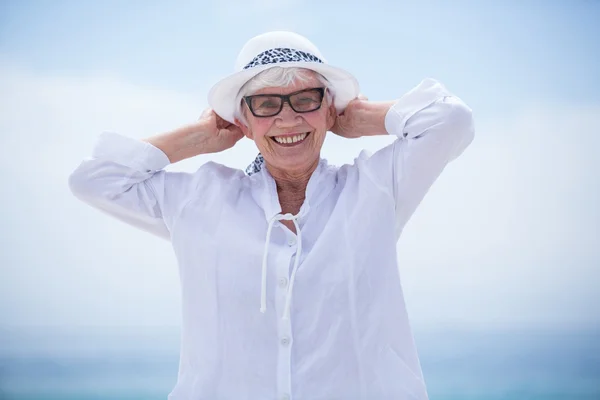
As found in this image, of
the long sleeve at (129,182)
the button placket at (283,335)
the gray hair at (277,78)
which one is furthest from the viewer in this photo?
the long sleeve at (129,182)

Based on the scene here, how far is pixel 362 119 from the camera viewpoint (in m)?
1.81

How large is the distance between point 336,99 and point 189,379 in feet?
2.71

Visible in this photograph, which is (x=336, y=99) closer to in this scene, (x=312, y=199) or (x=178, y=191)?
(x=312, y=199)

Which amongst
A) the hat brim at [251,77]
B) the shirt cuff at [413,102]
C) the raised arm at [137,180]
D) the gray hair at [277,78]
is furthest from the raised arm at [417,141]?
the raised arm at [137,180]

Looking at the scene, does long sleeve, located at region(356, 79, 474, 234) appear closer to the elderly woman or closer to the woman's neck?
the elderly woman

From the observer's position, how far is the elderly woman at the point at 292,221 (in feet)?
5.27

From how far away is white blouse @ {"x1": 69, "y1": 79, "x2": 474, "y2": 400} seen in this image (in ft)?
5.25

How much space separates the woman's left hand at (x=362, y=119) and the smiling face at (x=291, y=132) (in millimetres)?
83

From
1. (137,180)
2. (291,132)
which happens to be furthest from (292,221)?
(137,180)

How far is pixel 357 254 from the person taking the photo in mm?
1641

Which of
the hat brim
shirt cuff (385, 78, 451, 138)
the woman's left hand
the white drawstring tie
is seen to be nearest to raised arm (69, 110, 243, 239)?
the hat brim

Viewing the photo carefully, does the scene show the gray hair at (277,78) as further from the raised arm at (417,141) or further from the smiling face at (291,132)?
the raised arm at (417,141)

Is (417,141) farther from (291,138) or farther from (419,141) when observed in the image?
(291,138)

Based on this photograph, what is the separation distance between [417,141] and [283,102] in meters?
0.35
